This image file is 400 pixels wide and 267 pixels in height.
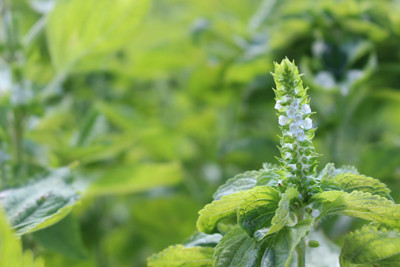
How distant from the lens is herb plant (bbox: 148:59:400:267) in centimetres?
34

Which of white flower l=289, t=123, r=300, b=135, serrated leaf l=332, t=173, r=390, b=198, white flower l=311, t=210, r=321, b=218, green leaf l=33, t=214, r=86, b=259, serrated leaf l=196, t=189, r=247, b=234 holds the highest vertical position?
green leaf l=33, t=214, r=86, b=259

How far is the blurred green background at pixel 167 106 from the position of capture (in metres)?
0.69

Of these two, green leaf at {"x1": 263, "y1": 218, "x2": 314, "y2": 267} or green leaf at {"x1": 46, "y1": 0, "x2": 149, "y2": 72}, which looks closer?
green leaf at {"x1": 263, "y1": 218, "x2": 314, "y2": 267}

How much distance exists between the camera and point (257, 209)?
36cm

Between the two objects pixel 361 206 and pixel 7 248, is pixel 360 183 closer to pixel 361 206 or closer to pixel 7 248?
pixel 361 206

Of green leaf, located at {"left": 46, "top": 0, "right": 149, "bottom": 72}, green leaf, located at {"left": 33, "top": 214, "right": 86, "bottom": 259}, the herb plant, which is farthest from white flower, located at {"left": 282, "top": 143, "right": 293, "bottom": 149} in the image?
green leaf, located at {"left": 46, "top": 0, "right": 149, "bottom": 72}

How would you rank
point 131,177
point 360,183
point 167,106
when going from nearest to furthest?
point 360,183
point 131,177
point 167,106

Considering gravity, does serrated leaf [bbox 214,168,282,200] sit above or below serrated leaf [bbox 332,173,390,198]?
above

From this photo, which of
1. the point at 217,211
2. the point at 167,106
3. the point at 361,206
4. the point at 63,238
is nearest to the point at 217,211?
the point at 217,211

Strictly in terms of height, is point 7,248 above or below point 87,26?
below

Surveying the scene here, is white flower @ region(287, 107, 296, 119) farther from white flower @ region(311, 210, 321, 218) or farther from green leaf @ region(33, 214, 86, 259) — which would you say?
→ green leaf @ region(33, 214, 86, 259)

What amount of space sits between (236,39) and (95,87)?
32 cm

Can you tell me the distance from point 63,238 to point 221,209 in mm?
255

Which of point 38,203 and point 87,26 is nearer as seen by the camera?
point 38,203
